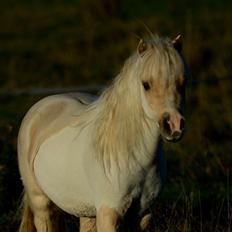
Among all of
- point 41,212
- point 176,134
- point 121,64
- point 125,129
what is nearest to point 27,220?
point 41,212

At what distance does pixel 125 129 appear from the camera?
4.70 metres

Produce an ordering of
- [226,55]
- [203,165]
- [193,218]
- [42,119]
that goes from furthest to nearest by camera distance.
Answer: [226,55]
[203,165]
[193,218]
[42,119]

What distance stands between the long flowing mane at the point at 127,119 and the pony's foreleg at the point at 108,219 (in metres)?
0.23

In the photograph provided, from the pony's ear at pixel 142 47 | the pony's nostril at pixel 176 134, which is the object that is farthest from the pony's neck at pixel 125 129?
the pony's nostril at pixel 176 134

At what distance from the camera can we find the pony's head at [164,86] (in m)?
4.27

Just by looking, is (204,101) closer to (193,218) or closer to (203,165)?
(203,165)

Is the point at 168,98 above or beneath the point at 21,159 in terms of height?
above

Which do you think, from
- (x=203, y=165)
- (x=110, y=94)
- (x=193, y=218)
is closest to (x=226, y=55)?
(x=203, y=165)

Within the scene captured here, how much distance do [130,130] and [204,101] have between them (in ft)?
26.9

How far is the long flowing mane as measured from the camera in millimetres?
4562

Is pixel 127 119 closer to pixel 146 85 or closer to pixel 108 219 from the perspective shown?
pixel 146 85

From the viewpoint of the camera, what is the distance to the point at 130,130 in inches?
185

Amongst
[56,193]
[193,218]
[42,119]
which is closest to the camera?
[56,193]

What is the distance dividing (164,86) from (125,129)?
455 millimetres
